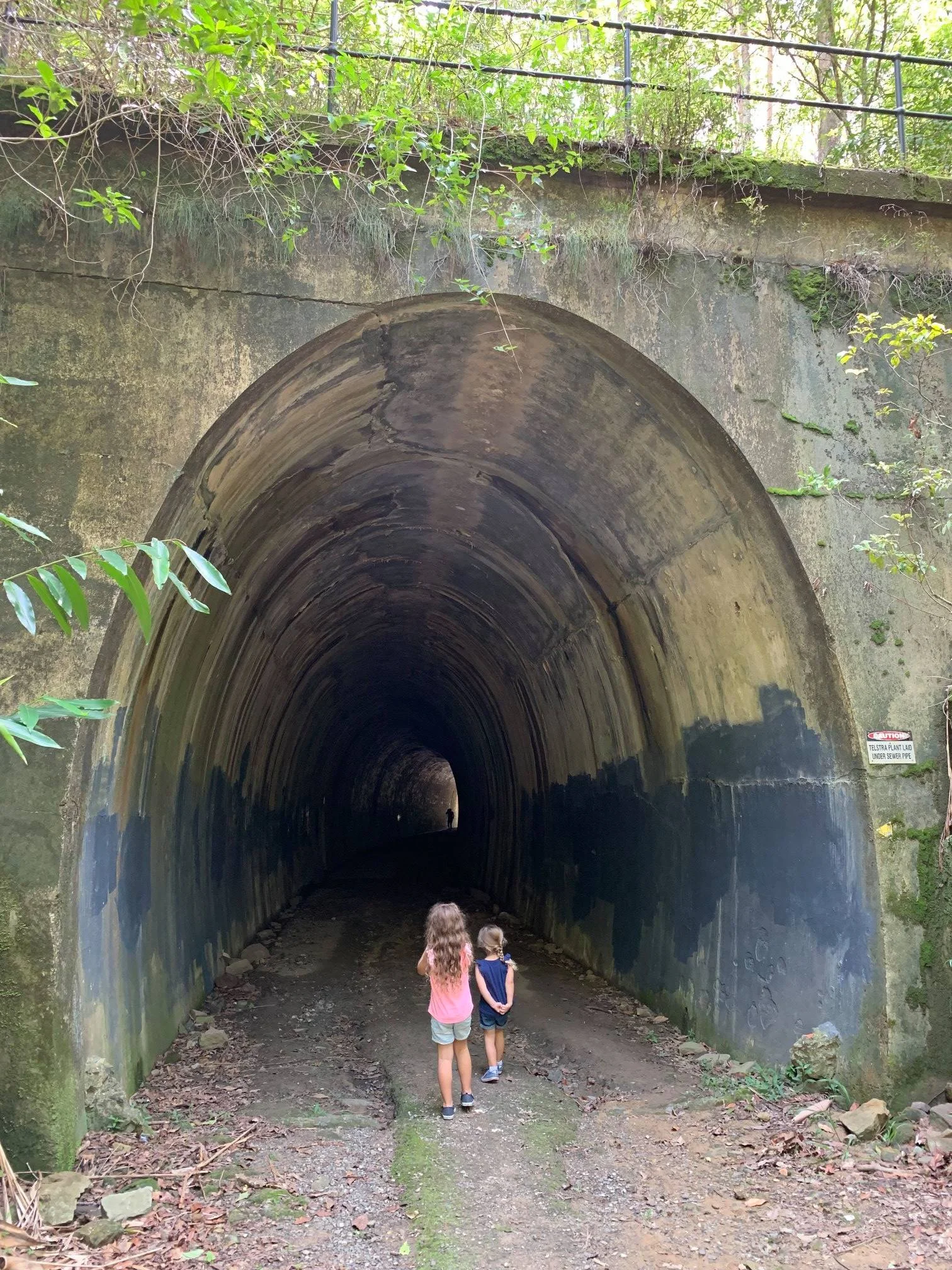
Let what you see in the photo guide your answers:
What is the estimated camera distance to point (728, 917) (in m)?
6.54

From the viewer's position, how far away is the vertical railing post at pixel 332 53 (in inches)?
207

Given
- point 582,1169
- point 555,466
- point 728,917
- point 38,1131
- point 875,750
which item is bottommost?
point 582,1169

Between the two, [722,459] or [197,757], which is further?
[197,757]

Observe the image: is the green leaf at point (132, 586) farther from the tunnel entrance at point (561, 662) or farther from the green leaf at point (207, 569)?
the tunnel entrance at point (561, 662)

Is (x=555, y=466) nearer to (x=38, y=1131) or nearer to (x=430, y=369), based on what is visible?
(x=430, y=369)

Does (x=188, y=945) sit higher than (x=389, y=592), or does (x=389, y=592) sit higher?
→ (x=389, y=592)

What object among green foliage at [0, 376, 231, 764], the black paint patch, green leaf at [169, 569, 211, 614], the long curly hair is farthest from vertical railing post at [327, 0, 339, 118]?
the long curly hair

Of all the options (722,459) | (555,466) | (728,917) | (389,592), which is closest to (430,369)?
(555,466)

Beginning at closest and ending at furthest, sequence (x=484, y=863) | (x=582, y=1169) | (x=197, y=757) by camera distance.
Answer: (x=582, y=1169), (x=197, y=757), (x=484, y=863)

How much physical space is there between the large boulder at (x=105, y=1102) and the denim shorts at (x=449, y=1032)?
1628 mm

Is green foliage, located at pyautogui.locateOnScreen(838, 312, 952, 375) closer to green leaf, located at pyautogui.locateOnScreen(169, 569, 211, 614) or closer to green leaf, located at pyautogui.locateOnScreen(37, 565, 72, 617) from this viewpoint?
green leaf, located at pyautogui.locateOnScreen(169, 569, 211, 614)

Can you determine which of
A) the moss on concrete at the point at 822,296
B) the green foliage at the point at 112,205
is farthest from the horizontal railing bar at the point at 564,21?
the moss on concrete at the point at 822,296

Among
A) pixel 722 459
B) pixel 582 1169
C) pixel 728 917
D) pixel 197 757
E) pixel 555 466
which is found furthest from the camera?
pixel 197 757

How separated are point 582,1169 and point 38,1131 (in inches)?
104
